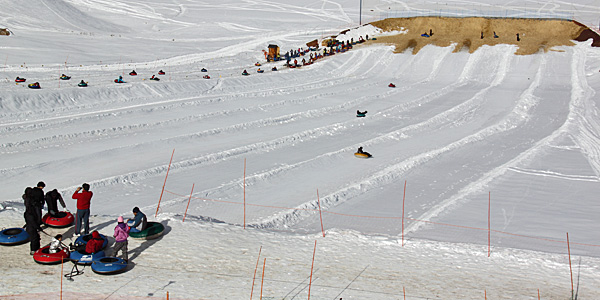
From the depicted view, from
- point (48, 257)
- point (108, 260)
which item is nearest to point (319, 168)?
point (108, 260)

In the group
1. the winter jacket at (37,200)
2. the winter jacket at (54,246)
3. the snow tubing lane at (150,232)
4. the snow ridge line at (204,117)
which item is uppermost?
the winter jacket at (37,200)

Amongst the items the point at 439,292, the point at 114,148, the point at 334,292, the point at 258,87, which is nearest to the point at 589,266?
the point at 439,292

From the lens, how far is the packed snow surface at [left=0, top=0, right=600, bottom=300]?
1249cm

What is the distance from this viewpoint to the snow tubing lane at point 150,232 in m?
13.3

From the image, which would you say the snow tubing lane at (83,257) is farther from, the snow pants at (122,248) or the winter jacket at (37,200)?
the winter jacket at (37,200)

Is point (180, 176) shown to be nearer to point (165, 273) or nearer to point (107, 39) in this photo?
point (165, 273)

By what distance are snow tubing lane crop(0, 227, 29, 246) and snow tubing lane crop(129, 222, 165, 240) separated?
7.58 ft

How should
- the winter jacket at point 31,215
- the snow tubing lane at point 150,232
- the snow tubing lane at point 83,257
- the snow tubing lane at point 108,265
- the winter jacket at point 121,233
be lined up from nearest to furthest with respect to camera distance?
the snow tubing lane at point 108,265 → the snow tubing lane at point 83,257 → the winter jacket at point 121,233 → the winter jacket at point 31,215 → the snow tubing lane at point 150,232

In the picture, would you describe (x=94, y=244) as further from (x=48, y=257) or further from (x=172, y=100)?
(x=172, y=100)

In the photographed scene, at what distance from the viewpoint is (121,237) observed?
12.0 meters

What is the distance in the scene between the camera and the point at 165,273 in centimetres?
1197

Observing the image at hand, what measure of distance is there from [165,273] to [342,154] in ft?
47.0

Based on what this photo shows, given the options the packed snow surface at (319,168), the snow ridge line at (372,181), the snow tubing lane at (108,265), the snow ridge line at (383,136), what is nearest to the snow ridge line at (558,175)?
the packed snow surface at (319,168)

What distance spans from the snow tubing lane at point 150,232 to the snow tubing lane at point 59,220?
5.84 feet
